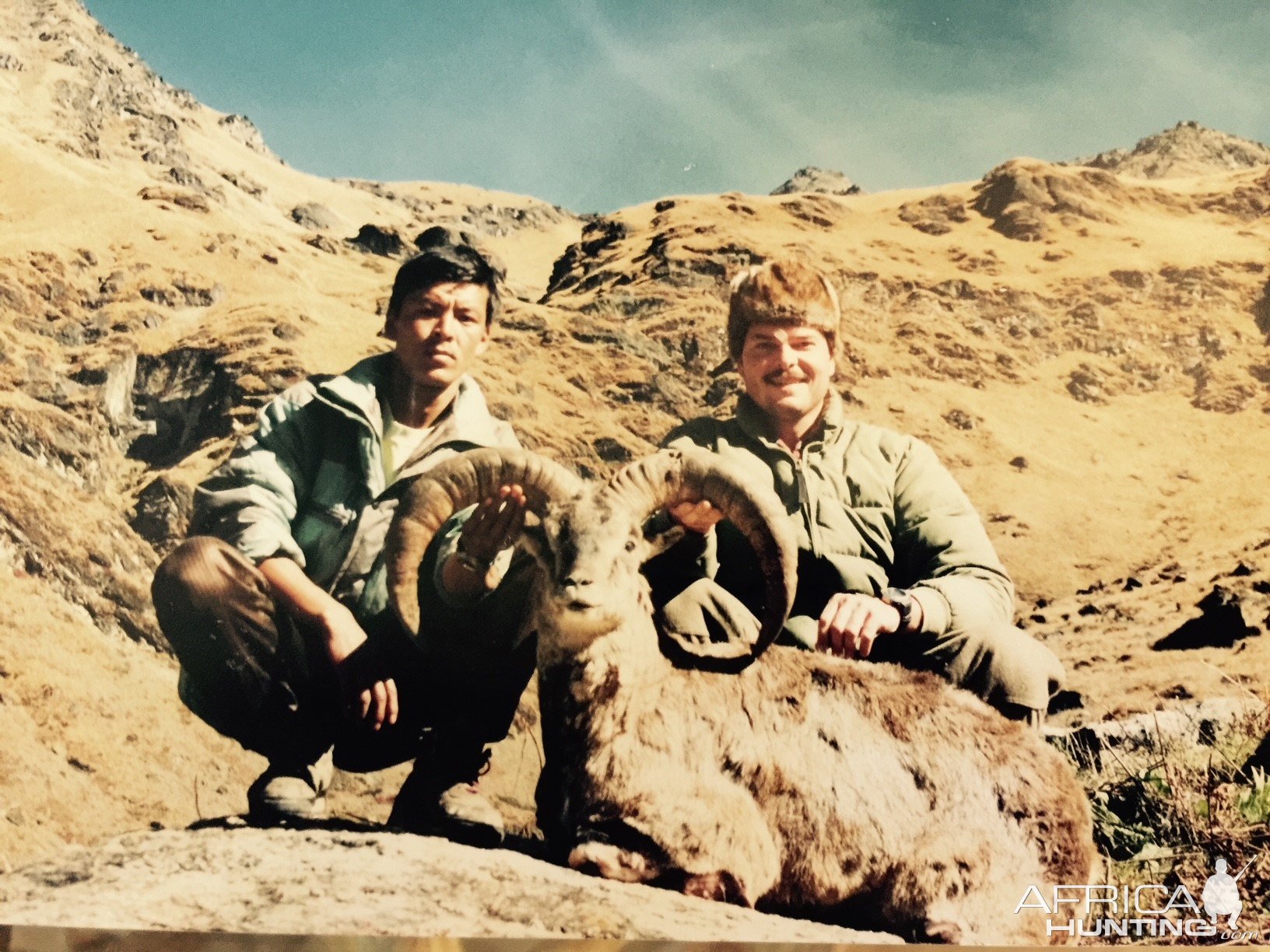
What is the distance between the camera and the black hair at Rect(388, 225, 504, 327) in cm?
675

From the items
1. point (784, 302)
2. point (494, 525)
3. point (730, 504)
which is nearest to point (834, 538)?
point (730, 504)

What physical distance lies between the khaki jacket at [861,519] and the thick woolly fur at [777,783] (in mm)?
680

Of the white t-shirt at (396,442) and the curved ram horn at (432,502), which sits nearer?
the curved ram horn at (432,502)

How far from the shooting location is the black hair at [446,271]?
675 cm

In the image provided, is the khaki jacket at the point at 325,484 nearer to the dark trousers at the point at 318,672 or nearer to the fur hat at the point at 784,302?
the dark trousers at the point at 318,672

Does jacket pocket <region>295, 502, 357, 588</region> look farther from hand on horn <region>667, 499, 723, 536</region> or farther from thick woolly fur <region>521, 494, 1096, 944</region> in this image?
hand on horn <region>667, 499, 723, 536</region>

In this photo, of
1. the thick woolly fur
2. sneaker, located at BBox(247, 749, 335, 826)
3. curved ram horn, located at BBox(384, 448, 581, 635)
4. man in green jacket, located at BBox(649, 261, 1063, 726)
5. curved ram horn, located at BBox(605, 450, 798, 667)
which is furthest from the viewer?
sneaker, located at BBox(247, 749, 335, 826)

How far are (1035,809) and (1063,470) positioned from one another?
2.76 meters

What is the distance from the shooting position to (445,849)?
210 inches

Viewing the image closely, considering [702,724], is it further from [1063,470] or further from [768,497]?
[1063,470]

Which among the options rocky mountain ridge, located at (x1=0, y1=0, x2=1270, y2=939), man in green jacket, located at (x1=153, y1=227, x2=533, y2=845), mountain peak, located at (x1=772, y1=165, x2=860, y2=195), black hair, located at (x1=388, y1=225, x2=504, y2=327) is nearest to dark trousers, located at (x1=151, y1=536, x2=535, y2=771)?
man in green jacket, located at (x1=153, y1=227, x2=533, y2=845)

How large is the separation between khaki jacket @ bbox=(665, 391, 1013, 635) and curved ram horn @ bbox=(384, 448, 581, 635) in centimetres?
109

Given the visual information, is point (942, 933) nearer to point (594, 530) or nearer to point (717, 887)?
point (717, 887)

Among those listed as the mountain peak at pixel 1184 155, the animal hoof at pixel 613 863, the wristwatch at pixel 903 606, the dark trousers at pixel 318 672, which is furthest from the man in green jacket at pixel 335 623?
the mountain peak at pixel 1184 155
